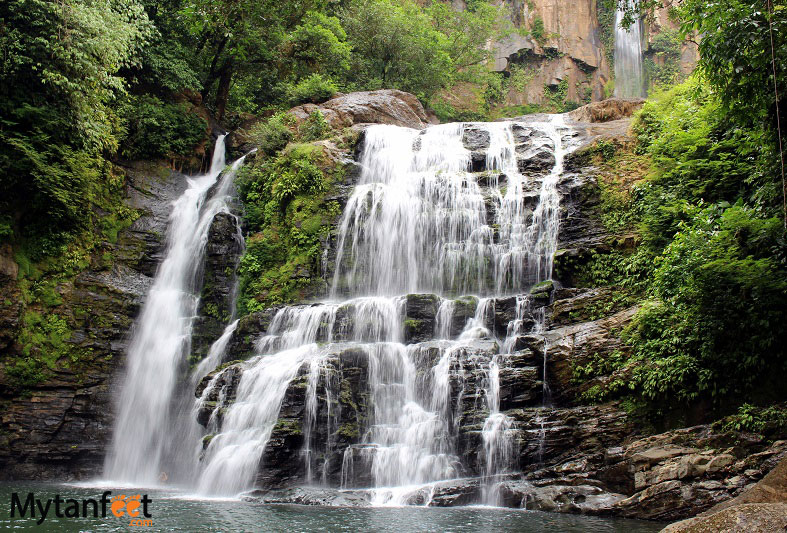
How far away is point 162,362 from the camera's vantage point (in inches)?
636

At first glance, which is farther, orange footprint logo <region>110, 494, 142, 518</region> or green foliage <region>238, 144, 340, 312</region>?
green foliage <region>238, 144, 340, 312</region>

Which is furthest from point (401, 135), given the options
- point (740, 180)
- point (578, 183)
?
point (740, 180)

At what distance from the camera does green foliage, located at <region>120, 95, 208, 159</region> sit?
2077cm

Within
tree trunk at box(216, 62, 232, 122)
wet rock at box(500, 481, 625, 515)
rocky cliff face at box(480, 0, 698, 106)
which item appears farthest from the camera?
rocky cliff face at box(480, 0, 698, 106)

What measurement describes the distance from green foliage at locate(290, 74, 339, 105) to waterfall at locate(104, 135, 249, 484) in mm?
6655

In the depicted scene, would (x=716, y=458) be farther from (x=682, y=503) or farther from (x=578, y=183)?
(x=578, y=183)

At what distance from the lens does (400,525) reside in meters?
7.98

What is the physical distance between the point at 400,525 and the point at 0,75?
1574cm

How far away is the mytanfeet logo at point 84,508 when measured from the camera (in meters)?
8.76

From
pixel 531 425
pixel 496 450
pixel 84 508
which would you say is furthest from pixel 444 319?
pixel 84 508

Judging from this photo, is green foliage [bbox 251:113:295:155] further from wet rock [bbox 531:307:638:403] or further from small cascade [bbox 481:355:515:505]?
small cascade [bbox 481:355:515:505]

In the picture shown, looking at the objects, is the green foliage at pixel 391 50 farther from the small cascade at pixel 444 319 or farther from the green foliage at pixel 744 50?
the green foliage at pixel 744 50

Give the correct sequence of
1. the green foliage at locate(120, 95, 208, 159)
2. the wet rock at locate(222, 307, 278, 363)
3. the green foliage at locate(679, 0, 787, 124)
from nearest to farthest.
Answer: the green foliage at locate(679, 0, 787, 124) → the wet rock at locate(222, 307, 278, 363) → the green foliage at locate(120, 95, 208, 159)

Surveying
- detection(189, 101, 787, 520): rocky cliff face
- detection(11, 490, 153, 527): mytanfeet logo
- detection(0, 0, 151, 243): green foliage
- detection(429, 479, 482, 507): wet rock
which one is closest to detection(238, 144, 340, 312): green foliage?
detection(189, 101, 787, 520): rocky cliff face
